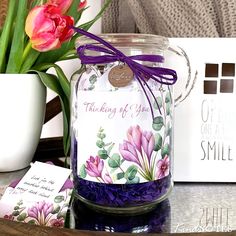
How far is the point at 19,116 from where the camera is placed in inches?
24.1

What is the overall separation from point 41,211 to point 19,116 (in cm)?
21

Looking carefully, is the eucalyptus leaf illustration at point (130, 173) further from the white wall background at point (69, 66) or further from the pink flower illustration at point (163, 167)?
the white wall background at point (69, 66)

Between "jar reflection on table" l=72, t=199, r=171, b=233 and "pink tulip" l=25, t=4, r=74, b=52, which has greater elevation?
"pink tulip" l=25, t=4, r=74, b=52

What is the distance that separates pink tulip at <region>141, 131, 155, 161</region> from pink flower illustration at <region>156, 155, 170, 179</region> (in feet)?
0.07

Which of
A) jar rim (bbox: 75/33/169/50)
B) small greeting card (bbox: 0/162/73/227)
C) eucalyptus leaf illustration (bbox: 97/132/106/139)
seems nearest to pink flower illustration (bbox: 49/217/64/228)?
small greeting card (bbox: 0/162/73/227)

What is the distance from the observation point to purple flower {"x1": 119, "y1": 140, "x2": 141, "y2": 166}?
45 cm

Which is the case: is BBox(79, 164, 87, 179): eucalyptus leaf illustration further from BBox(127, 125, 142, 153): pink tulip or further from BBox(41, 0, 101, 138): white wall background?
BBox(41, 0, 101, 138): white wall background

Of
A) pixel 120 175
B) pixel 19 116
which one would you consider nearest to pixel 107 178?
pixel 120 175

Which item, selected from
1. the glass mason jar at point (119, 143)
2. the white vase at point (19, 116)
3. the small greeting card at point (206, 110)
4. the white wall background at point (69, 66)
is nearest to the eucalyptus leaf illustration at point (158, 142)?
the glass mason jar at point (119, 143)

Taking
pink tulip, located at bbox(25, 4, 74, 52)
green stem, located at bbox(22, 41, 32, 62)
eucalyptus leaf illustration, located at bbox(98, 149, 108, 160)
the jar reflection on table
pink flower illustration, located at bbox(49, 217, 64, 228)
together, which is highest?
pink tulip, located at bbox(25, 4, 74, 52)

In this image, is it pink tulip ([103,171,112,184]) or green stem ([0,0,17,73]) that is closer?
pink tulip ([103,171,112,184])

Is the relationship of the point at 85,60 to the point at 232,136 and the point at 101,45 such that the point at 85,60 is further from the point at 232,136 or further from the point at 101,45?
the point at 232,136

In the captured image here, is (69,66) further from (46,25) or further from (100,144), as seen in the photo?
(100,144)

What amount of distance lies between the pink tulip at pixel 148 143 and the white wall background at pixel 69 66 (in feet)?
1.52
